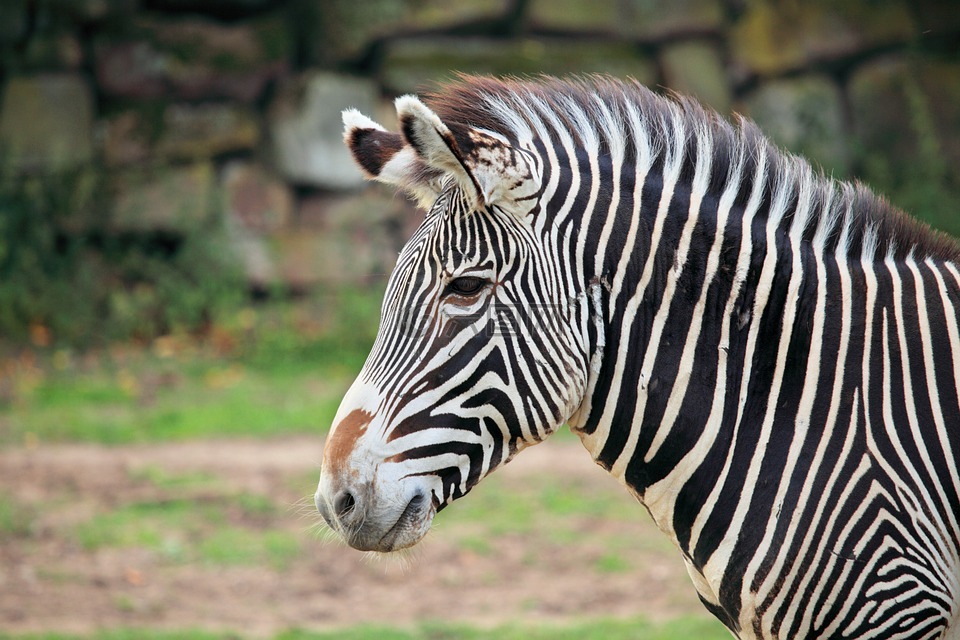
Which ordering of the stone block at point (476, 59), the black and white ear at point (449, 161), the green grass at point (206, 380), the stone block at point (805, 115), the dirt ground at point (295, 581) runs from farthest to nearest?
the stone block at point (805, 115)
the stone block at point (476, 59)
the green grass at point (206, 380)
the dirt ground at point (295, 581)
the black and white ear at point (449, 161)

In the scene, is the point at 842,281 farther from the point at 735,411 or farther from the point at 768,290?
the point at 735,411

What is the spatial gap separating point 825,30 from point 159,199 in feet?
25.6

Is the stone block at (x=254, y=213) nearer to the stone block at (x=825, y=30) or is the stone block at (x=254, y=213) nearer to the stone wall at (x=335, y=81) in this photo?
the stone wall at (x=335, y=81)

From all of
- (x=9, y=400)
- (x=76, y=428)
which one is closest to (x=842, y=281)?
(x=76, y=428)

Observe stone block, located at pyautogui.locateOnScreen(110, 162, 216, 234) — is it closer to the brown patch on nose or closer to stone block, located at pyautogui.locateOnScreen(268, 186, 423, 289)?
stone block, located at pyautogui.locateOnScreen(268, 186, 423, 289)

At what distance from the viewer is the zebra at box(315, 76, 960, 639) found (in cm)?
220

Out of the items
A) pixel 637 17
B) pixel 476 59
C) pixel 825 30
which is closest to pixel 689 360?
pixel 476 59

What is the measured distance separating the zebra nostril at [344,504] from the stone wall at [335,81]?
27.4ft

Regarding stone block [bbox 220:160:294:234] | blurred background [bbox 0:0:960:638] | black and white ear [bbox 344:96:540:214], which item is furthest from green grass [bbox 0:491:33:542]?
black and white ear [bbox 344:96:540:214]

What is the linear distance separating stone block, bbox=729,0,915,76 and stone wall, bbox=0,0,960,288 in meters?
0.02

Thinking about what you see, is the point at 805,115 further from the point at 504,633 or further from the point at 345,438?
the point at 345,438

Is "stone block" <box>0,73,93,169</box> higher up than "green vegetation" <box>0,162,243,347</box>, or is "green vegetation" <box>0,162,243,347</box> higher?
"stone block" <box>0,73,93,169</box>

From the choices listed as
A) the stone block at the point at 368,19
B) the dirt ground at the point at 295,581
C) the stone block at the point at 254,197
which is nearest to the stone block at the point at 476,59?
the stone block at the point at 368,19

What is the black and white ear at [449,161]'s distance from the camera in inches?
84.5
